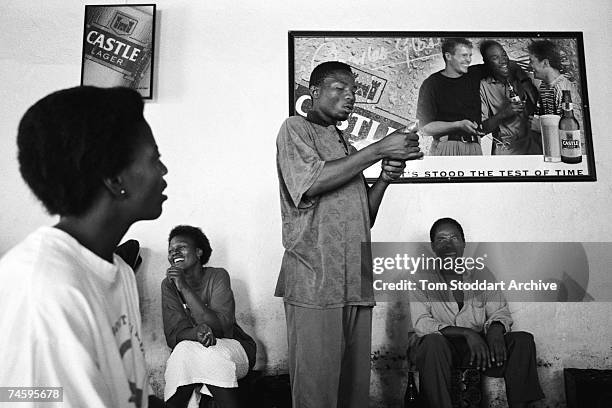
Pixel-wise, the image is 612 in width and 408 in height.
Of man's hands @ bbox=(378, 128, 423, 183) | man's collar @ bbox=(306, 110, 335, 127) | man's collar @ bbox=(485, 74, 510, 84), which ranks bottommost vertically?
man's hands @ bbox=(378, 128, 423, 183)

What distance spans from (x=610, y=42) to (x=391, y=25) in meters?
1.31

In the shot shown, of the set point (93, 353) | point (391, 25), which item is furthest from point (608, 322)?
point (93, 353)

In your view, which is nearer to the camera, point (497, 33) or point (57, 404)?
point (57, 404)

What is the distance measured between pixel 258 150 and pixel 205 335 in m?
1.15

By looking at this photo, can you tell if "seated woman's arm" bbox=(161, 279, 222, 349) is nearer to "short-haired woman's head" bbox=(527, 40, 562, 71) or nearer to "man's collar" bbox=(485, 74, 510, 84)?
"man's collar" bbox=(485, 74, 510, 84)

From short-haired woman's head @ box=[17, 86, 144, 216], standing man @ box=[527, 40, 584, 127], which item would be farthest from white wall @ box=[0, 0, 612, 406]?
short-haired woman's head @ box=[17, 86, 144, 216]

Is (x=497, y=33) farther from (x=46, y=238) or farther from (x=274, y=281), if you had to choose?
(x=46, y=238)

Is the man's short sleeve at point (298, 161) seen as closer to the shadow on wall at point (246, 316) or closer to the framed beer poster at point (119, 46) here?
the shadow on wall at point (246, 316)

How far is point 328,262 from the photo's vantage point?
169 cm

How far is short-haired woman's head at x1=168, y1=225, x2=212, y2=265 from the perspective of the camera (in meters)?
3.00

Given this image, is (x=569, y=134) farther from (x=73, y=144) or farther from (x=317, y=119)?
(x=73, y=144)

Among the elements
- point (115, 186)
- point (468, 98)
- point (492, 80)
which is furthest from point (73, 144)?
point (492, 80)

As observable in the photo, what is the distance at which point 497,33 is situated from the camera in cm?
340

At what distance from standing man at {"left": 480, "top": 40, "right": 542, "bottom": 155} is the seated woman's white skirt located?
187 cm
